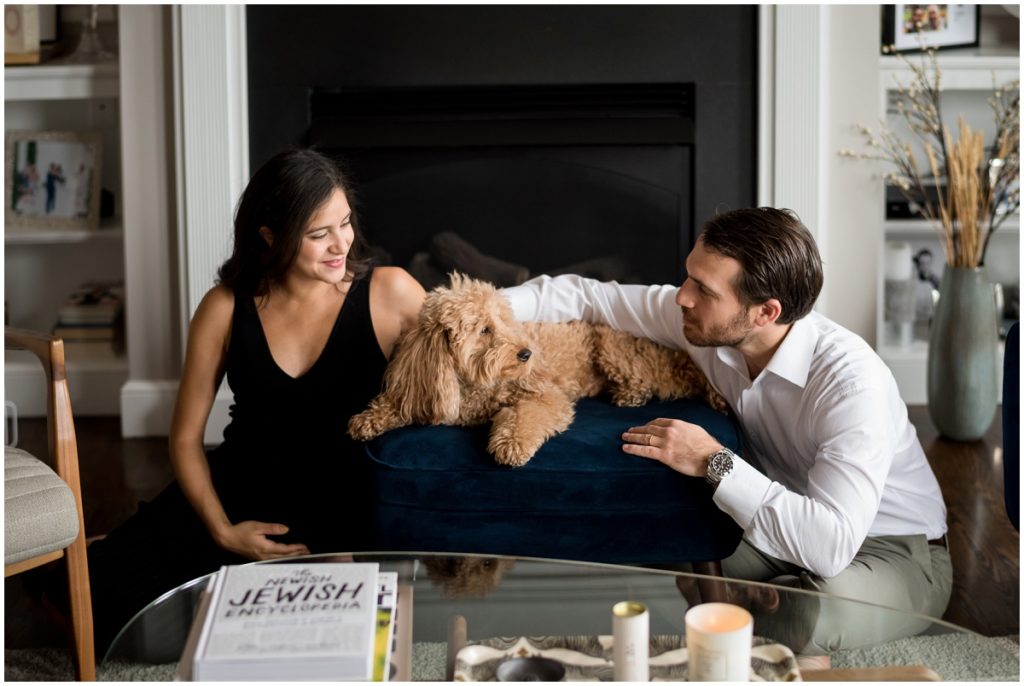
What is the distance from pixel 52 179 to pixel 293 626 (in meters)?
3.19

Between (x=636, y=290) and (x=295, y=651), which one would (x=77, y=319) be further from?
(x=295, y=651)

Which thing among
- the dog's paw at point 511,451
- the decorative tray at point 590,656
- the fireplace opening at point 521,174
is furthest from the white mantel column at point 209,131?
the decorative tray at point 590,656

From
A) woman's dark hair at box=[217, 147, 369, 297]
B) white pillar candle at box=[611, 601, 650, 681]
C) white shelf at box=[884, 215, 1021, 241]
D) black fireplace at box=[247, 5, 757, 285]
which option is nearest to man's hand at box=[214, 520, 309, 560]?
woman's dark hair at box=[217, 147, 369, 297]

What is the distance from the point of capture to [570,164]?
365 cm

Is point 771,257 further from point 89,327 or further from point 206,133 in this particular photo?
point 89,327

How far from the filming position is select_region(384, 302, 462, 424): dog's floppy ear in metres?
2.00

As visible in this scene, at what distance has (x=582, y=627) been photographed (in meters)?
1.50

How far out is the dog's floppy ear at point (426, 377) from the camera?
200 centimetres

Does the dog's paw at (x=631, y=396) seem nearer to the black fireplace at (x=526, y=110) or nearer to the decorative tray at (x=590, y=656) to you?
the decorative tray at (x=590, y=656)

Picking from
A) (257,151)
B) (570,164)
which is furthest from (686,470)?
(257,151)

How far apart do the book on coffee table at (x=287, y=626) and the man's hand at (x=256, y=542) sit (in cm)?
73

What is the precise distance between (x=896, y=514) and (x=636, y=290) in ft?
2.35

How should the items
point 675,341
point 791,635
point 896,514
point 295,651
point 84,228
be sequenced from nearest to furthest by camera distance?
1. point 295,651
2. point 791,635
3. point 896,514
4. point 675,341
5. point 84,228

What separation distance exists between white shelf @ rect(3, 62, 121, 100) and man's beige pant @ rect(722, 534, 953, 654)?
2821 millimetres
